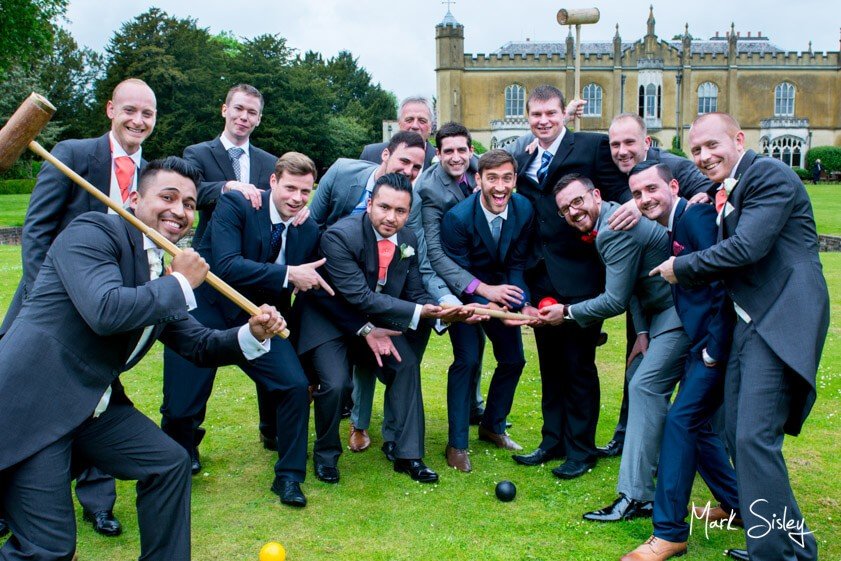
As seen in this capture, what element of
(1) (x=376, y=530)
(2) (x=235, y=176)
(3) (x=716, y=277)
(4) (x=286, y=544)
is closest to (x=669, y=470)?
(3) (x=716, y=277)

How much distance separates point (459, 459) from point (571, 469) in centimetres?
94

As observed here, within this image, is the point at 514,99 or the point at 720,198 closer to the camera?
the point at 720,198

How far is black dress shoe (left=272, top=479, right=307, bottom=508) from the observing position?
6.02 metres

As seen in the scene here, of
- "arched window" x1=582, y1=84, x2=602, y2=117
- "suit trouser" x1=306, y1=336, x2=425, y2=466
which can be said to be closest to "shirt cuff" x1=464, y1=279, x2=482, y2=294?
"suit trouser" x1=306, y1=336, x2=425, y2=466

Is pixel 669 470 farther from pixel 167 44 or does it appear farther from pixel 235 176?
pixel 167 44

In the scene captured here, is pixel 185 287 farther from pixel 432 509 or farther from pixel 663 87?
pixel 663 87

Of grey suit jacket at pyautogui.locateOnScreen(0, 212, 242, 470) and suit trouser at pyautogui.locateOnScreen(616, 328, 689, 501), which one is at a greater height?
grey suit jacket at pyautogui.locateOnScreen(0, 212, 242, 470)

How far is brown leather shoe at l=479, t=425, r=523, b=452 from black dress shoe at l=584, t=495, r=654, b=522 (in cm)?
155

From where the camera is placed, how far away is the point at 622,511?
5734 mm

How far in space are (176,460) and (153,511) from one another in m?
0.30

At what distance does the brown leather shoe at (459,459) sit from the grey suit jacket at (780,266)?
279 centimetres

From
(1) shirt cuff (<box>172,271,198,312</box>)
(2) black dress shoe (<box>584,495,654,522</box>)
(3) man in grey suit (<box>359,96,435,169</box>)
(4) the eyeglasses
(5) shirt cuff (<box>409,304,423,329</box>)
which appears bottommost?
(2) black dress shoe (<box>584,495,654,522</box>)

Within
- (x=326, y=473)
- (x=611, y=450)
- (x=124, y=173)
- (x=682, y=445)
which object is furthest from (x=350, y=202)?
(x=682, y=445)

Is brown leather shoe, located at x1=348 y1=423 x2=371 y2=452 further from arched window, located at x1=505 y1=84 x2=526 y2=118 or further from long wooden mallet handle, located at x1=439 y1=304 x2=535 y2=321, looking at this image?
arched window, located at x1=505 y1=84 x2=526 y2=118
